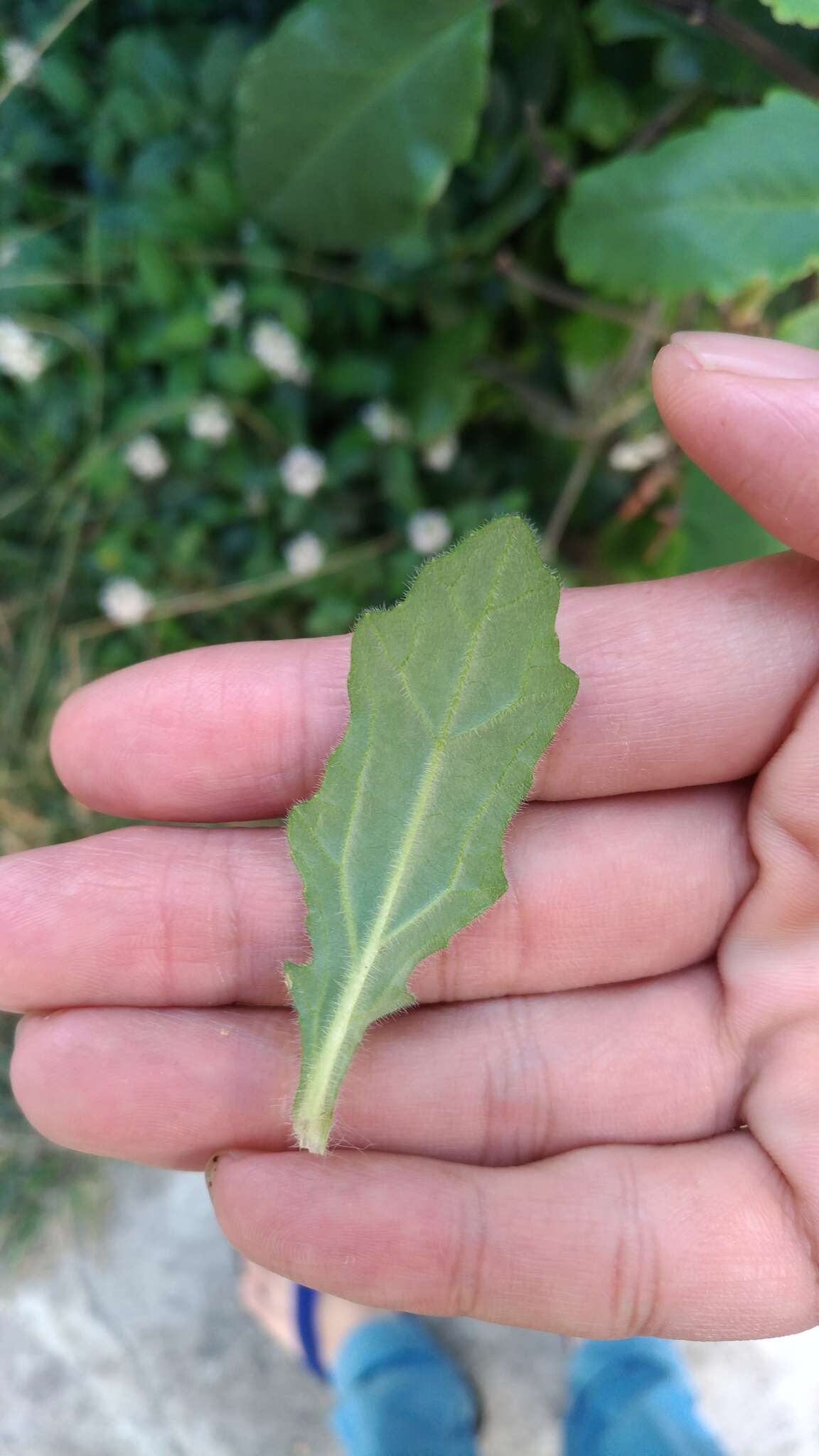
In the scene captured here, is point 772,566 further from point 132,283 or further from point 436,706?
point 132,283

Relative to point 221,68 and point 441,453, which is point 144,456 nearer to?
point 441,453

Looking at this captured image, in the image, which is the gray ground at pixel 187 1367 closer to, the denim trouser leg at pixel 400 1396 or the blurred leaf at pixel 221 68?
the denim trouser leg at pixel 400 1396

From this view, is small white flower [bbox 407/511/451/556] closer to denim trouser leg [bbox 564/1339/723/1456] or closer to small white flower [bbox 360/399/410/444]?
small white flower [bbox 360/399/410/444]

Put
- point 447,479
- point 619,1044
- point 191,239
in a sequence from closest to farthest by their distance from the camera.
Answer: point 619,1044 < point 191,239 < point 447,479

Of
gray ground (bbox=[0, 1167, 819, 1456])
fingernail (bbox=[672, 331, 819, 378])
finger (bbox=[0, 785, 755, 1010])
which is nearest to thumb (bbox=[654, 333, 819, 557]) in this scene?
fingernail (bbox=[672, 331, 819, 378])

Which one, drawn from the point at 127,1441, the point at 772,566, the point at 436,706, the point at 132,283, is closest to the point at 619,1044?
the point at 436,706

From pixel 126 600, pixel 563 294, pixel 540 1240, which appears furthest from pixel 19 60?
pixel 540 1240

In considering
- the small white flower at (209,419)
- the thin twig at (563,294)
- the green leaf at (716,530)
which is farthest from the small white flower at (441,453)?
the green leaf at (716,530)
